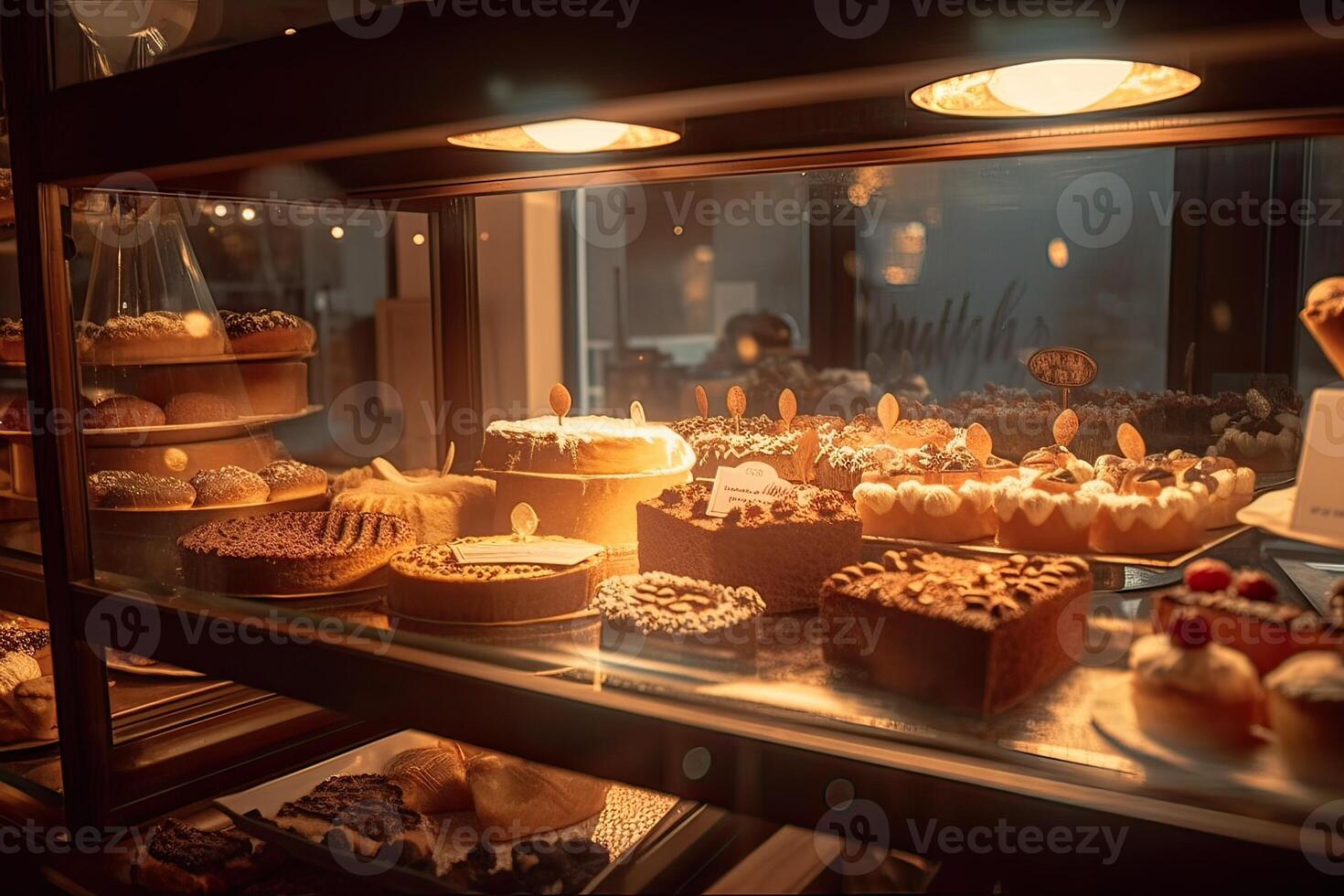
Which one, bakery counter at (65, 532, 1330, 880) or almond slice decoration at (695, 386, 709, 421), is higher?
almond slice decoration at (695, 386, 709, 421)

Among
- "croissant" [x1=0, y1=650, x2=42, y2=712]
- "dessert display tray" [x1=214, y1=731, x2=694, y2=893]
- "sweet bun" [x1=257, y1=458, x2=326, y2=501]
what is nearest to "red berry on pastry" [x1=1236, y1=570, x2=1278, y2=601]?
"dessert display tray" [x1=214, y1=731, x2=694, y2=893]

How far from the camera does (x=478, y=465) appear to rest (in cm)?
169

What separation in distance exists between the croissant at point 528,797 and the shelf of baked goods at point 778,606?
28cm

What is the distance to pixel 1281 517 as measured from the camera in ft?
2.92

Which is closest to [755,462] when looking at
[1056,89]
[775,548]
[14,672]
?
[775,548]

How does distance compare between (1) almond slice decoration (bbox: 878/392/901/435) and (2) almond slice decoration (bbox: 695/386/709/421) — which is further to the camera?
(2) almond slice decoration (bbox: 695/386/709/421)

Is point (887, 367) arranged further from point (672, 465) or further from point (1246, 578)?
point (1246, 578)

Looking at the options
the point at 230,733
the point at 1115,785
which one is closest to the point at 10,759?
the point at 230,733

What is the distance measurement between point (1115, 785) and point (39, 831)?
135 cm

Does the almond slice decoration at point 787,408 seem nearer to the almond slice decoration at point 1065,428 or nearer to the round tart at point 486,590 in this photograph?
the almond slice decoration at point 1065,428

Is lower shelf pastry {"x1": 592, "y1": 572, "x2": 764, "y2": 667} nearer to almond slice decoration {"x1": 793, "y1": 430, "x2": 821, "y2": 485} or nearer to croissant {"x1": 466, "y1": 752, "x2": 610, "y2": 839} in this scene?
croissant {"x1": 466, "y1": 752, "x2": 610, "y2": 839}

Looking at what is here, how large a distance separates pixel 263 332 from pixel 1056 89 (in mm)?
1161

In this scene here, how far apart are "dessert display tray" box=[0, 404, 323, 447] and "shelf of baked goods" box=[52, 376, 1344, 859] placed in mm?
134

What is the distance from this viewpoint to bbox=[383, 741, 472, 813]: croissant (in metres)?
1.45
